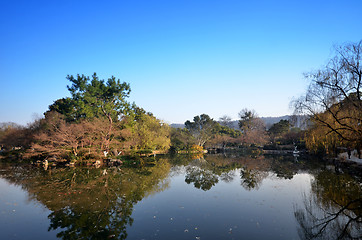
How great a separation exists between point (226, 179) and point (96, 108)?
1803cm

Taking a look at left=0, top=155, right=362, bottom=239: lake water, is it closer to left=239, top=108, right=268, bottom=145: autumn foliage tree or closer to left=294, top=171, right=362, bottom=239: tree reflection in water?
left=294, top=171, right=362, bottom=239: tree reflection in water

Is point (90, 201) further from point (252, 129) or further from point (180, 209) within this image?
point (252, 129)

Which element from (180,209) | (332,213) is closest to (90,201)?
(180,209)

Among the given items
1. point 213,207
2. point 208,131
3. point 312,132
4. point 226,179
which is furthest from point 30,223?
point 208,131

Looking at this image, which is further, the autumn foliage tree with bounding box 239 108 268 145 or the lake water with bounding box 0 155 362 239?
the autumn foliage tree with bounding box 239 108 268 145

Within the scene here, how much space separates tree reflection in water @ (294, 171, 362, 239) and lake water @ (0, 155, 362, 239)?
0.02 meters

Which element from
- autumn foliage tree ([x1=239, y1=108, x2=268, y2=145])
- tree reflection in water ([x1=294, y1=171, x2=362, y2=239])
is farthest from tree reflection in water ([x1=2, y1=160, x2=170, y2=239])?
autumn foliage tree ([x1=239, y1=108, x2=268, y2=145])

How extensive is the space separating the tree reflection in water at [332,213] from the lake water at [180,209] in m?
0.02

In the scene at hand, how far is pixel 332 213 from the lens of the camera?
7.57m

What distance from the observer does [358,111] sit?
1292cm

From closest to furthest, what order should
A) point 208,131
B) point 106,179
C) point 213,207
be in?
point 213,207 < point 106,179 < point 208,131

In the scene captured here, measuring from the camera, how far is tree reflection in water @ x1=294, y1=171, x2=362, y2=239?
19.8 feet

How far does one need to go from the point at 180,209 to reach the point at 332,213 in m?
5.64

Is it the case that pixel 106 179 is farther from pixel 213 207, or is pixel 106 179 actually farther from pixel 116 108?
pixel 116 108
